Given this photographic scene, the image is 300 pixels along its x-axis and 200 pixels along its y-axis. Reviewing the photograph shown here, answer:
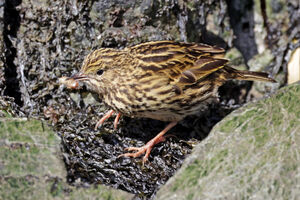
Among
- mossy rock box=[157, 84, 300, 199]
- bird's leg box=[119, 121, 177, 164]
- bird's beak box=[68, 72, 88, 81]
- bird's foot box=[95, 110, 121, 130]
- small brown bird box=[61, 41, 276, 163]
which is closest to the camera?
mossy rock box=[157, 84, 300, 199]

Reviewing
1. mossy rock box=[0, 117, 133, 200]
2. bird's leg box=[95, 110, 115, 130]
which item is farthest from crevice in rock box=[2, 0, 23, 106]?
mossy rock box=[0, 117, 133, 200]

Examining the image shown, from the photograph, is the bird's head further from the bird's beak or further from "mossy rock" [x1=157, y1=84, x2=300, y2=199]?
"mossy rock" [x1=157, y1=84, x2=300, y2=199]

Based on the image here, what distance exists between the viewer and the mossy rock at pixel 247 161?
13.5 feet

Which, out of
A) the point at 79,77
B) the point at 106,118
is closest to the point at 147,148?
the point at 106,118

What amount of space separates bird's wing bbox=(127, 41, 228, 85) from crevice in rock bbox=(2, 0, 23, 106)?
1741 millimetres

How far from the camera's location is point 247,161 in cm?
430

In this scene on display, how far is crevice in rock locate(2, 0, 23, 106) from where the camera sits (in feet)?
19.7

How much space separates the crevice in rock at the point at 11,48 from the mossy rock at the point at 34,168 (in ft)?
5.07

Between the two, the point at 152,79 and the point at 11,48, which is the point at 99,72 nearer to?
the point at 152,79

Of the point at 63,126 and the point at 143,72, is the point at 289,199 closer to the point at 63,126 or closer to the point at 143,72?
the point at 143,72

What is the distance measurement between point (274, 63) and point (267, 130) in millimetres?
3257

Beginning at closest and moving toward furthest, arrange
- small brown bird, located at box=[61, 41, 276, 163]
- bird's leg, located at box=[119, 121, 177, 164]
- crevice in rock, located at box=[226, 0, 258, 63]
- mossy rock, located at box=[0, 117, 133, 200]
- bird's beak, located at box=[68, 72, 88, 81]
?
mossy rock, located at box=[0, 117, 133, 200]
bird's beak, located at box=[68, 72, 88, 81]
small brown bird, located at box=[61, 41, 276, 163]
bird's leg, located at box=[119, 121, 177, 164]
crevice in rock, located at box=[226, 0, 258, 63]

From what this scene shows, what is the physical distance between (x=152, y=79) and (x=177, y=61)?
0.42 meters

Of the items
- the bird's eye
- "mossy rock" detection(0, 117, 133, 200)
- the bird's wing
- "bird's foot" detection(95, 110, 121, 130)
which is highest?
the bird's wing
